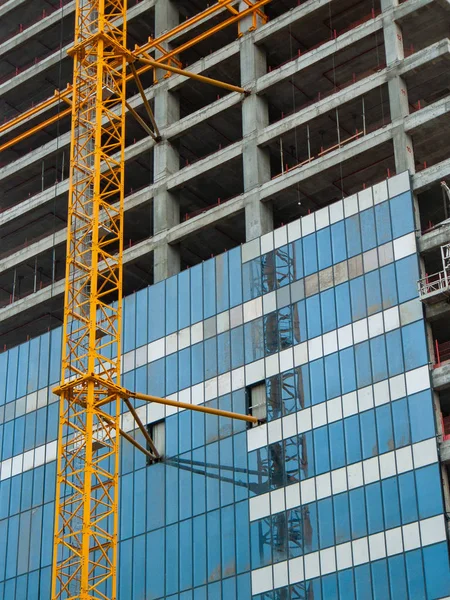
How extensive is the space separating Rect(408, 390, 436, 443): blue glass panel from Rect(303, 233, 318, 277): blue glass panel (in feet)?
40.6

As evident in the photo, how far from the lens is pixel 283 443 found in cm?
8512

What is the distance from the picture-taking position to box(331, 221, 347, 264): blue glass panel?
8731cm

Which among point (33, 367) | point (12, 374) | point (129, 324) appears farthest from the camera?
point (12, 374)

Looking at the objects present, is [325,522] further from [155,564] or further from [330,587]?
[155,564]

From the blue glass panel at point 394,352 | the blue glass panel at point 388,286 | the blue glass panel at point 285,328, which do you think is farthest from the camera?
the blue glass panel at point 285,328

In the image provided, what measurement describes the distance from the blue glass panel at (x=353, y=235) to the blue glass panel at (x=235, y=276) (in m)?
8.68

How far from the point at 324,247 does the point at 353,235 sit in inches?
86.4

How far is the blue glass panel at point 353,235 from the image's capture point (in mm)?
86750

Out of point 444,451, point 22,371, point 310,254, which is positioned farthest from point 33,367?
point 444,451

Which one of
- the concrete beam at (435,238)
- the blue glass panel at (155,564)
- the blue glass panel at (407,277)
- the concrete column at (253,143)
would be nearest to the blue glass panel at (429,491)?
the blue glass panel at (407,277)

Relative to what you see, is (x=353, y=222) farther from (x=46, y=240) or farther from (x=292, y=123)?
(x=46, y=240)

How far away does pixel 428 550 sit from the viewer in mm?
75562

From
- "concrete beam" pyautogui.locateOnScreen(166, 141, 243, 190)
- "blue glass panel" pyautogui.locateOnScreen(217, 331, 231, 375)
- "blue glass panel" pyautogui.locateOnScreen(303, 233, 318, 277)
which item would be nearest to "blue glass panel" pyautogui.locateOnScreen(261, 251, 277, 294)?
"blue glass panel" pyautogui.locateOnScreen(303, 233, 318, 277)

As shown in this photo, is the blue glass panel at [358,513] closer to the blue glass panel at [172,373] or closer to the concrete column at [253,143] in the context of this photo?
the blue glass panel at [172,373]
